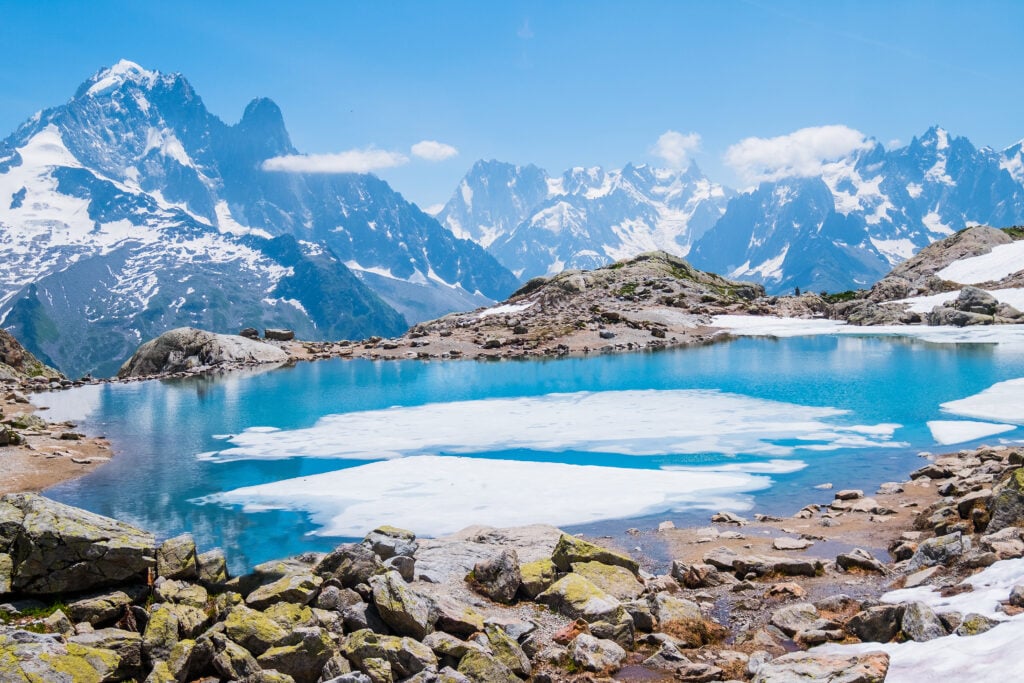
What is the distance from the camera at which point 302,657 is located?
1398cm

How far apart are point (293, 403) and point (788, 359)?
50320 millimetres

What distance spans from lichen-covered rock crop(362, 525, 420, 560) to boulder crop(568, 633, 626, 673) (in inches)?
241

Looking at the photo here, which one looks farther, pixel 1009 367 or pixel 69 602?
pixel 1009 367

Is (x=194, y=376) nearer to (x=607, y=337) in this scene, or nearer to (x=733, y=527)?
(x=607, y=337)

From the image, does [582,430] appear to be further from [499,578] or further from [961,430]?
[499,578]

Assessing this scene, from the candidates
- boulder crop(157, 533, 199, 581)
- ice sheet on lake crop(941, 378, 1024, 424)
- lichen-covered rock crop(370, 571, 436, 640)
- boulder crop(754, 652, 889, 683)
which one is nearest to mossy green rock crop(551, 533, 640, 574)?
lichen-covered rock crop(370, 571, 436, 640)

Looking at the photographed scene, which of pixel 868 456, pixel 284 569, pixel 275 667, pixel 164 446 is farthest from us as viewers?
pixel 164 446

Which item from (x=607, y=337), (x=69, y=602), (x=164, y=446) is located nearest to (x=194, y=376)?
(x=164, y=446)

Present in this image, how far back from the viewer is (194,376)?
267 ft

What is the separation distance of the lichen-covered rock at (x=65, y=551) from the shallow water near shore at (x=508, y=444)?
666cm

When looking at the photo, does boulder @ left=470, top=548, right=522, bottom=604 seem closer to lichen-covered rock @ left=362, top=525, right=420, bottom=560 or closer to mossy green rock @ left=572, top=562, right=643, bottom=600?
mossy green rock @ left=572, top=562, right=643, bottom=600

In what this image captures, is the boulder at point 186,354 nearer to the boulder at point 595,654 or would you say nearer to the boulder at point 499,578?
the boulder at point 499,578

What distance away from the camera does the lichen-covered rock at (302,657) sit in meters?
13.9

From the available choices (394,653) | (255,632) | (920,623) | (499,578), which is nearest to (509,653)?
(394,653)
